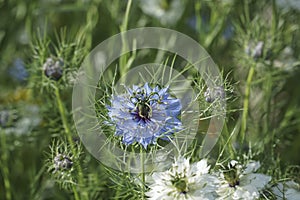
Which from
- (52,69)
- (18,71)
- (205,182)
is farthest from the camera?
(18,71)

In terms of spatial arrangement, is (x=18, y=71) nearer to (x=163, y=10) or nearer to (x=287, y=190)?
(x=163, y=10)

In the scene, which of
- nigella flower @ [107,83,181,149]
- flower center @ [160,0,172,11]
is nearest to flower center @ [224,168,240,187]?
nigella flower @ [107,83,181,149]

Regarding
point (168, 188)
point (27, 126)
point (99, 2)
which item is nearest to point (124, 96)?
point (168, 188)

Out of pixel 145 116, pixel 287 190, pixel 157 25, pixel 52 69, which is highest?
pixel 157 25

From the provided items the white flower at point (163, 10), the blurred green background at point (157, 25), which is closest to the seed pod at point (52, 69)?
the blurred green background at point (157, 25)

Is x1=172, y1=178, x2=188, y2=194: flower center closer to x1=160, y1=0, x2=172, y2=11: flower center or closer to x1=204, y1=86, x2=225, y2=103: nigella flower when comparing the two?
x1=204, y1=86, x2=225, y2=103: nigella flower

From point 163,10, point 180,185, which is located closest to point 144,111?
point 180,185

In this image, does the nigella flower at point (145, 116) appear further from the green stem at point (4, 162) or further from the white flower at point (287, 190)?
the green stem at point (4, 162)
